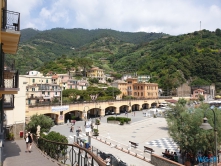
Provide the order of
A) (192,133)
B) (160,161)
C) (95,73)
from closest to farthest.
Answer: (192,133) < (160,161) < (95,73)

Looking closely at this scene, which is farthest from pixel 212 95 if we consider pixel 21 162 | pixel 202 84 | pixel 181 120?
pixel 21 162

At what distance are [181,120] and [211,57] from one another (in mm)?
95054

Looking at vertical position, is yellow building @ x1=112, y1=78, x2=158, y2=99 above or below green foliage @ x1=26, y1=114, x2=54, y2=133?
above

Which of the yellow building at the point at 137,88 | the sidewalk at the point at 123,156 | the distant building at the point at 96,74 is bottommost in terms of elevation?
the sidewalk at the point at 123,156

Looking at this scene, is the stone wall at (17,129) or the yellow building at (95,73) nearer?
the stone wall at (17,129)

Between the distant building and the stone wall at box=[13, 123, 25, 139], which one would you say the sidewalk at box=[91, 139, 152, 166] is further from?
the distant building

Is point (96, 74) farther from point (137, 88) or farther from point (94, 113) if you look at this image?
point (94, 113)

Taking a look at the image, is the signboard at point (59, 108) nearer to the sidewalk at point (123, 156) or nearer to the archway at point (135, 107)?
the sidewalk at point (123, 156)

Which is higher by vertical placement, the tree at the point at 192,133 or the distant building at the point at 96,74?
the distant building at the point at 96,74

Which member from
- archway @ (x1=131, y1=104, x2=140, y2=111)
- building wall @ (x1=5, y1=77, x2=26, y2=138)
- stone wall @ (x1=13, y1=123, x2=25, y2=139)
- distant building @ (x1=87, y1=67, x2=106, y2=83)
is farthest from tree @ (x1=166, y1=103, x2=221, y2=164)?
distant building @ (x1=87, y1=67, x2=106, y2=83)

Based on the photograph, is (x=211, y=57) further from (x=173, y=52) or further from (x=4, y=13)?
(x=4, y=13)

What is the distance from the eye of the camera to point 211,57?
3942 inches

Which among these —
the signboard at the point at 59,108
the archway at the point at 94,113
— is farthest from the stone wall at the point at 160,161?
the archway at the point at 94,113

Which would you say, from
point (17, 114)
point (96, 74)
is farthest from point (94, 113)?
point (96, 74)
